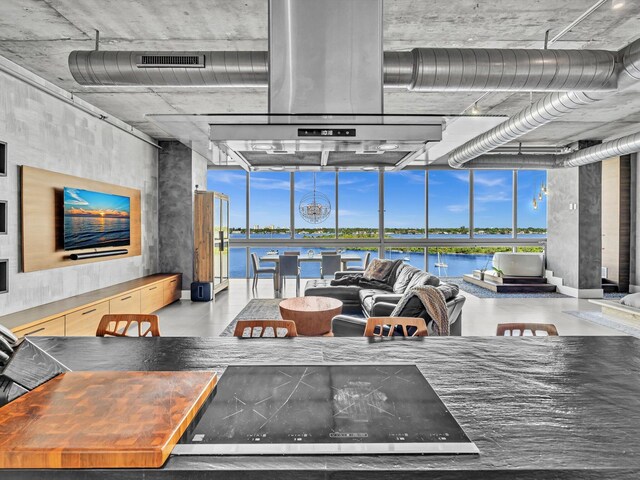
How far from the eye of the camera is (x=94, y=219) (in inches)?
201

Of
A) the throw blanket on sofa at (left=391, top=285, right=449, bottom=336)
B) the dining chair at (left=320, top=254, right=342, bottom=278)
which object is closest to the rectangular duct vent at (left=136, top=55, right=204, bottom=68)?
the throw blanket on sofa at (left=391, top=285, right=449, bottom=336)

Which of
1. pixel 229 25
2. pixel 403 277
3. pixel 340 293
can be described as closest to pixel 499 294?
pixel 403 277

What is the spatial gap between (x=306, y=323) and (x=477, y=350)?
2.66 meters

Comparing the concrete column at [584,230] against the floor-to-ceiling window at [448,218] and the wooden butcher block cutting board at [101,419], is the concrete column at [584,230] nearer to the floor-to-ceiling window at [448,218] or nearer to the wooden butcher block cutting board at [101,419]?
the floor-to-ceiling window at [448,218]

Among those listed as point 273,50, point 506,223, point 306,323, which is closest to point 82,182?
point 306,323

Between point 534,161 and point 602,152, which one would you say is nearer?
point 602,152

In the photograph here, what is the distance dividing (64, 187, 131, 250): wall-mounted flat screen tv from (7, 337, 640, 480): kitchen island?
125 inches

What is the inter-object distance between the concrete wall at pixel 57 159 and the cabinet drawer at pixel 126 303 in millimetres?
506

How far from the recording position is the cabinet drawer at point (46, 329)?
3.33 m

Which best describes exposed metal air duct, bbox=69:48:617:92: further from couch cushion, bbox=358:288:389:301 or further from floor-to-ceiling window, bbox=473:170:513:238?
floor-to-ceiling window, bbox=473:170:513:238

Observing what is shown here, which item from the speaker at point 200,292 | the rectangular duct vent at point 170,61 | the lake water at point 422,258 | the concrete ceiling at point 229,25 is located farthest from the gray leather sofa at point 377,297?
the lake water at point 422,258

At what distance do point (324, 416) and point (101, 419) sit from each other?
1.99 feet

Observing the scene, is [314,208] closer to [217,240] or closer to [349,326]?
[217,240]

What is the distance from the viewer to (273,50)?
1.90 metres
